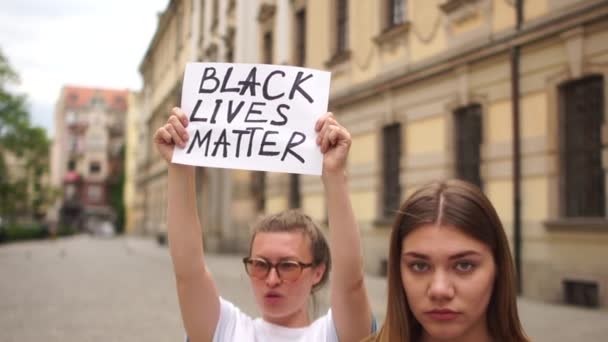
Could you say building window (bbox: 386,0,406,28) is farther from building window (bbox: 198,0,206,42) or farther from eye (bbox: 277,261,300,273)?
building window (bbox: 198,0,206,42)

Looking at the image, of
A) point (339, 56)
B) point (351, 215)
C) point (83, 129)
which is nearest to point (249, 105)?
point (351, 215)

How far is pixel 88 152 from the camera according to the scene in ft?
364

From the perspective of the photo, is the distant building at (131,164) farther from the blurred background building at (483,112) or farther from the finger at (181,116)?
the finger at (181,116)

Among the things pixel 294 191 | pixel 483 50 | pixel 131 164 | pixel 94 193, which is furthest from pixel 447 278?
pixel 94 193

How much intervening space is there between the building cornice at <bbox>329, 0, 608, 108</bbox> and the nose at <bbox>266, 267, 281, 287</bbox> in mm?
10030

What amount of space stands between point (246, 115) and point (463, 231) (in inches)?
42.3

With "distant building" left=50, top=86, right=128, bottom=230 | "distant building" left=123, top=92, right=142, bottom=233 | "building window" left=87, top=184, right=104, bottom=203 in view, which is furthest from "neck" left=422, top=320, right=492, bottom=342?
"building window" left=87, top=184, right=104, bottom=203

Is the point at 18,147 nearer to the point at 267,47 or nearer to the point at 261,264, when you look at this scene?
the point at 267,47

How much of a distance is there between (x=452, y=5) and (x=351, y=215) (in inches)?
515

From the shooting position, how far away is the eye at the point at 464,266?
2.00 metres

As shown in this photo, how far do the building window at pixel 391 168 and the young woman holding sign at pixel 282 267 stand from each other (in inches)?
570

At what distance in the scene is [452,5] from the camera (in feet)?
49.0

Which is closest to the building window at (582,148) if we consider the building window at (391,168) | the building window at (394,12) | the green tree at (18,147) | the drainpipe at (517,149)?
the drainpipe at (517,149)

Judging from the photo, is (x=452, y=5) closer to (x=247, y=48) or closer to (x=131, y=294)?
(x=131, y=294)
